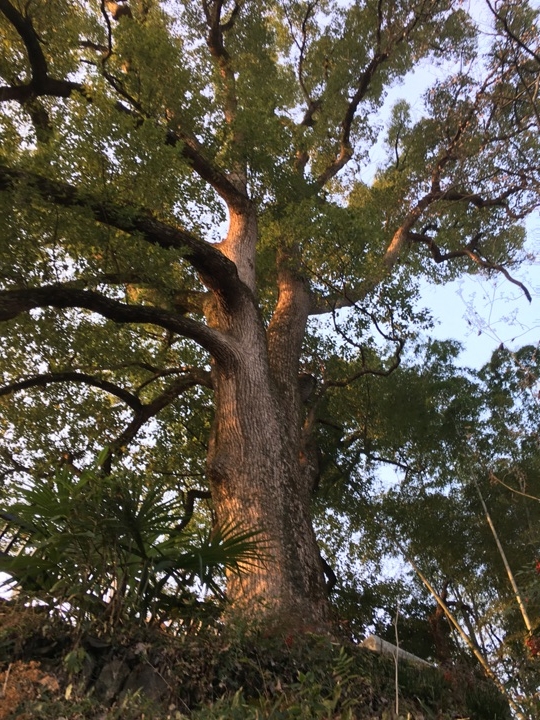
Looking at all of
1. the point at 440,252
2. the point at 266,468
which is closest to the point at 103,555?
the point at 266,468

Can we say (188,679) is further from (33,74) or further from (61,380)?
(33,74)

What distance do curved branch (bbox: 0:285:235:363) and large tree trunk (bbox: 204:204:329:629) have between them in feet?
0.71

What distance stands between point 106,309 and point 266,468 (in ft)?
6.76

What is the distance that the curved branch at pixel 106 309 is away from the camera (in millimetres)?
4660

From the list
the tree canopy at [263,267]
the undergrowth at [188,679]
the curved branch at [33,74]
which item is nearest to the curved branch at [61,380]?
the tree canopy at [263,267]

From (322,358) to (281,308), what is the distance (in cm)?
194

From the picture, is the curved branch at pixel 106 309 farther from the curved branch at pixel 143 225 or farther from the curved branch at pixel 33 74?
the curved branch at pixel 33 74

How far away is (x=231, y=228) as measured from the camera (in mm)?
7777

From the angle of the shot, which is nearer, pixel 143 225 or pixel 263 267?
pixel 143 225

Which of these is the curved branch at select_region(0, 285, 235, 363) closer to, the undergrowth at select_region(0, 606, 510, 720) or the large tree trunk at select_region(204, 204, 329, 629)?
the large tree trunk at select_region(204, 204, 329, 629)

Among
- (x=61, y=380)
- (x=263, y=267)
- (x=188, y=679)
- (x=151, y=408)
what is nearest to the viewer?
(x=188, y=679)

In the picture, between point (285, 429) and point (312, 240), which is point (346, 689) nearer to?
point (285, 429)

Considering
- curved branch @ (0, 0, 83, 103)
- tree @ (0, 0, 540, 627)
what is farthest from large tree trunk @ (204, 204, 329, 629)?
curved branch @ (0, 0, 83, 103)

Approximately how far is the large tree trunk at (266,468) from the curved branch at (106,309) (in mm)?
216
